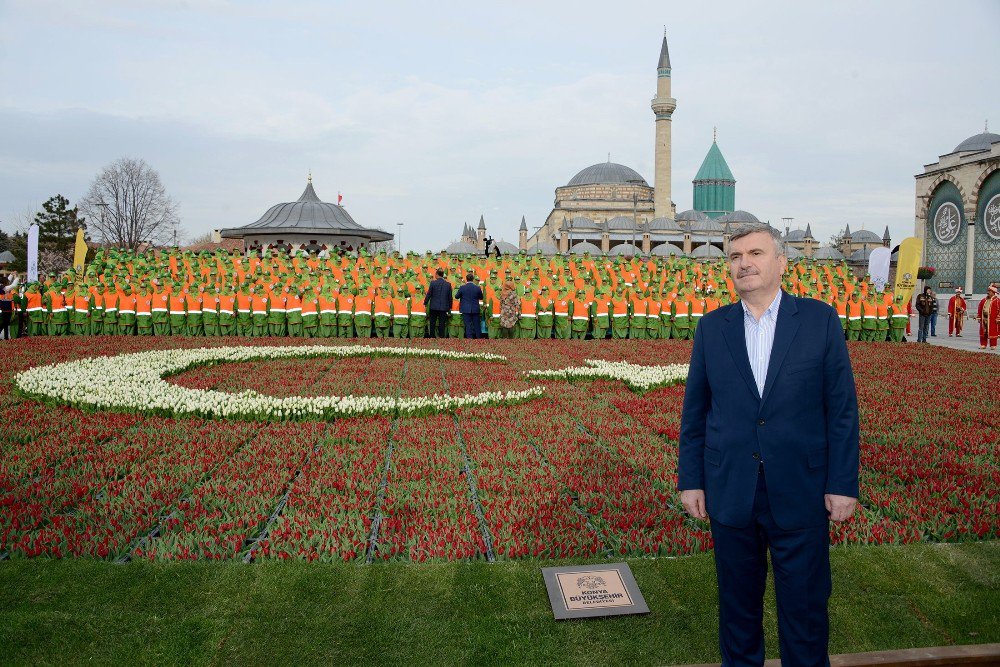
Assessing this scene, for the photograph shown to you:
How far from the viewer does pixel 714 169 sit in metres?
113

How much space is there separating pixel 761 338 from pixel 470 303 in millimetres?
14541

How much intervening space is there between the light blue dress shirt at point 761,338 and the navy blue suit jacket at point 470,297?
1444cm

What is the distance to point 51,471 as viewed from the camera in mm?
5934

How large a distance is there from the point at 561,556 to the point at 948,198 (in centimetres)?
7808

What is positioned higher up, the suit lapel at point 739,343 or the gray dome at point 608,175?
the gray dome at point 608,175

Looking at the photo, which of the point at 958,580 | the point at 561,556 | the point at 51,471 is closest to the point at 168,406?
the point at 51,471

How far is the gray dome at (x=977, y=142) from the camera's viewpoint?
6912cm

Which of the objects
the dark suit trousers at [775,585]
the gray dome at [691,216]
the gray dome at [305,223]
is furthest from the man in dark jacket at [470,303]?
the gray dome at [691,216]

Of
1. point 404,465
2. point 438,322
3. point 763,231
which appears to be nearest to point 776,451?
point 763,231

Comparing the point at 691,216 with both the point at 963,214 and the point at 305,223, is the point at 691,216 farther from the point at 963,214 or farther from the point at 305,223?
the point at 305,223

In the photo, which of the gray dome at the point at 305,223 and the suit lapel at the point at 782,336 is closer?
the suit lapel at the point at 782,336

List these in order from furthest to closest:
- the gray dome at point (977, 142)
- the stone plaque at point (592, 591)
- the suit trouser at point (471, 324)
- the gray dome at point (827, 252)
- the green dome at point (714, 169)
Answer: the green dome at point (714, 169) → the gray dome at point (827, 252) → the gray dome at point (977, 142) → the suit trouser at point (471, 324) → the stone plaque at point (592, 591)

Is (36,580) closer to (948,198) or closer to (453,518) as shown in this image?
(453,518)

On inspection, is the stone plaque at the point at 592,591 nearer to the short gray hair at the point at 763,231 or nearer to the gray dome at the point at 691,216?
the short gray hair at the point at 763,231
